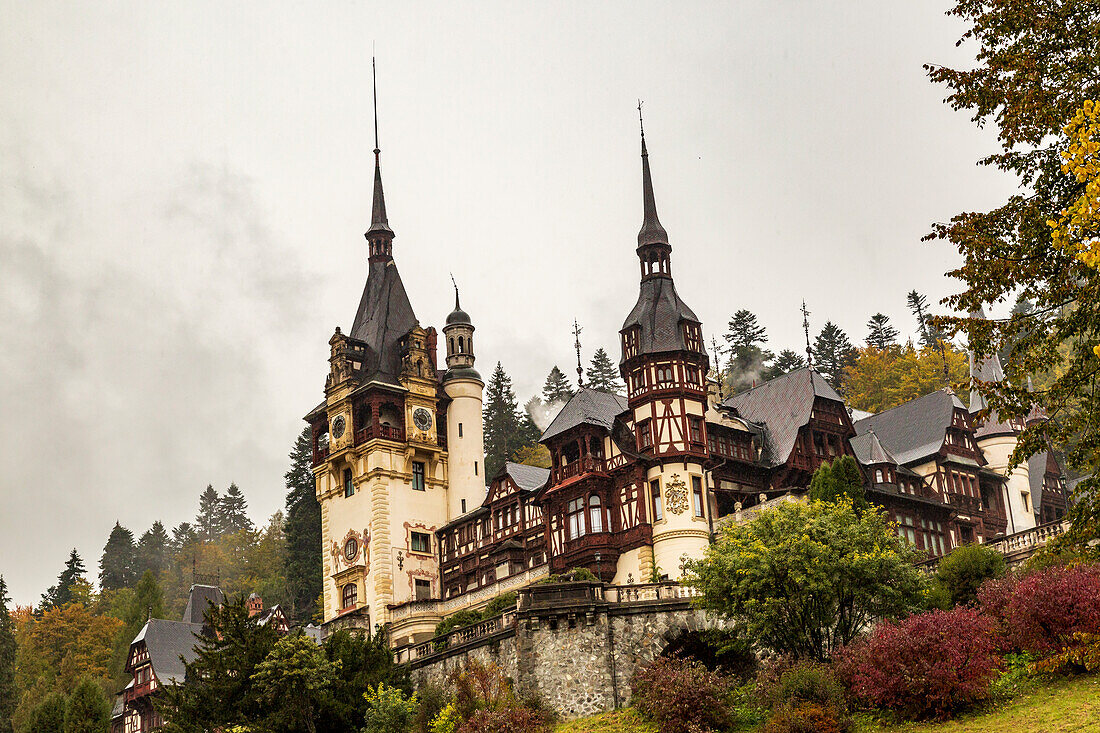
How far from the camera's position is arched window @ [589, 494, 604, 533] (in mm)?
54906

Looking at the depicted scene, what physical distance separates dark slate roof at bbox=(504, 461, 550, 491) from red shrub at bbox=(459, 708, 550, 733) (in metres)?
23.8

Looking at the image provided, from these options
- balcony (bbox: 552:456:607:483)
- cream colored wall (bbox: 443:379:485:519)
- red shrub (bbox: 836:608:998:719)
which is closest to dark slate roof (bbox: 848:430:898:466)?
balcony (bbox: 552:456:607:483)

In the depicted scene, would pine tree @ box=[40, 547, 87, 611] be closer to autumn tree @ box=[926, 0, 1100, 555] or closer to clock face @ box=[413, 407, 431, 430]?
clock face @ box=[413, 407, 431, 430]

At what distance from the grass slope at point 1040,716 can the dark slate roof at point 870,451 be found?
85.2 ft

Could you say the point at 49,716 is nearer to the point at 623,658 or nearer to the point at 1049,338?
the point at 623,658

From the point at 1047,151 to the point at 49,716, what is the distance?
167 ft

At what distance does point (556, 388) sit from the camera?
127 meters

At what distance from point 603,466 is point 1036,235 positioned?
34.8 meters

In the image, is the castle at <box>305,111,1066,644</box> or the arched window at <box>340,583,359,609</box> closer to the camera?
the castle at <box>305,111,1066,644</box>

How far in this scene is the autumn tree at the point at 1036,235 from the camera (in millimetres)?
20859

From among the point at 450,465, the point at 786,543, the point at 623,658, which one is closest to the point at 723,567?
the point at 786,543

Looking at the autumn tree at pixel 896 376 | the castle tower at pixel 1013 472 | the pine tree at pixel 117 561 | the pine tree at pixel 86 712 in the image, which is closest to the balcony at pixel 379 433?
the pine tree at pixel 86 712

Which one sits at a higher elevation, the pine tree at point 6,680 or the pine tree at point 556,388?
the pine tree at point 556,388

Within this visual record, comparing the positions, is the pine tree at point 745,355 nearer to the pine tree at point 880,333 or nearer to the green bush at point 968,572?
the pine tree at point 880,333
